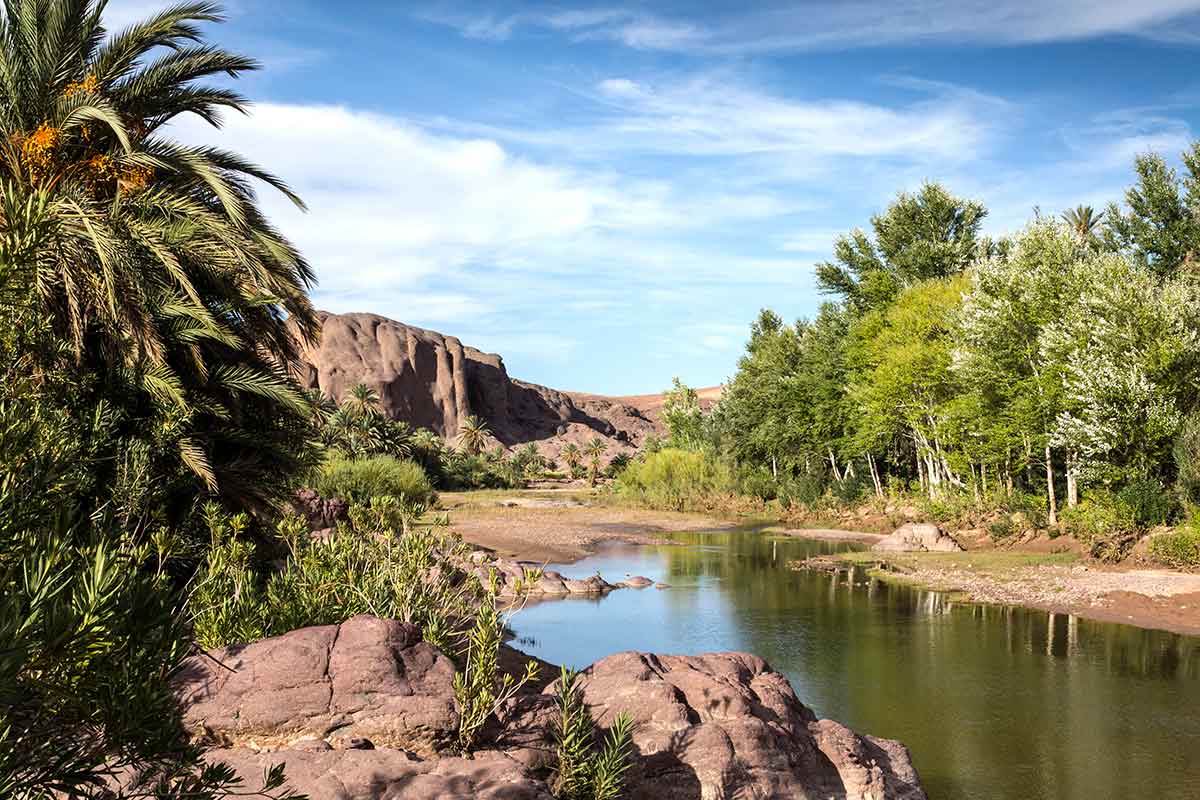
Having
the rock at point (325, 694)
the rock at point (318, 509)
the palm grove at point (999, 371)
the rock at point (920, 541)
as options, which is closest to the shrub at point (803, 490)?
the palm grove at point (999, 371)

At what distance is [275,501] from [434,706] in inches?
282

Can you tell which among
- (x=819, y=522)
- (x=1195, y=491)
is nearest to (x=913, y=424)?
(x=819, y=522)

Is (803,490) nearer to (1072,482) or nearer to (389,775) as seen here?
(1072,482)

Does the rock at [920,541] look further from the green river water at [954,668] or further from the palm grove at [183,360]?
the palm grove at [183,360]

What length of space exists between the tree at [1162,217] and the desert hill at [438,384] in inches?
2241

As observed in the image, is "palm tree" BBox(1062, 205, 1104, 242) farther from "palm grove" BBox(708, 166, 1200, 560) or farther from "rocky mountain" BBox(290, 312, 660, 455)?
"rocky mountain" BBox(290, 312, 660, 455)

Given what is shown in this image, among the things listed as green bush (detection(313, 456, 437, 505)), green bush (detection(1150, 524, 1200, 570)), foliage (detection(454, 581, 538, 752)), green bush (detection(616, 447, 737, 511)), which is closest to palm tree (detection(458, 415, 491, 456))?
green bush (detection(616, 447, 737, 511))

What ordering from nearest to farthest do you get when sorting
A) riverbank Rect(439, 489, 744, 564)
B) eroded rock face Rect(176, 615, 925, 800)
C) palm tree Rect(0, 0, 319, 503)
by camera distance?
1. eroded rock face Rect(176, 615, 925, 800)
2. palm tree Rect(0, 0, 319, 503)
3. riverbank Rect(439, 489, 744, 564)

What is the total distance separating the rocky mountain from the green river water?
56.8 m

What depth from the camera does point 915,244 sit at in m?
48.2

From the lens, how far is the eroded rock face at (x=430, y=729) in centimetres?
694

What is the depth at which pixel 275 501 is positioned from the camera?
45.9 feet

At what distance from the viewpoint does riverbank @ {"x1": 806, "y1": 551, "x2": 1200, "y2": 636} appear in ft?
70.7

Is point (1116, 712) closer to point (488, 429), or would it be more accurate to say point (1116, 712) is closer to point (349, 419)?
point (349, 419)
